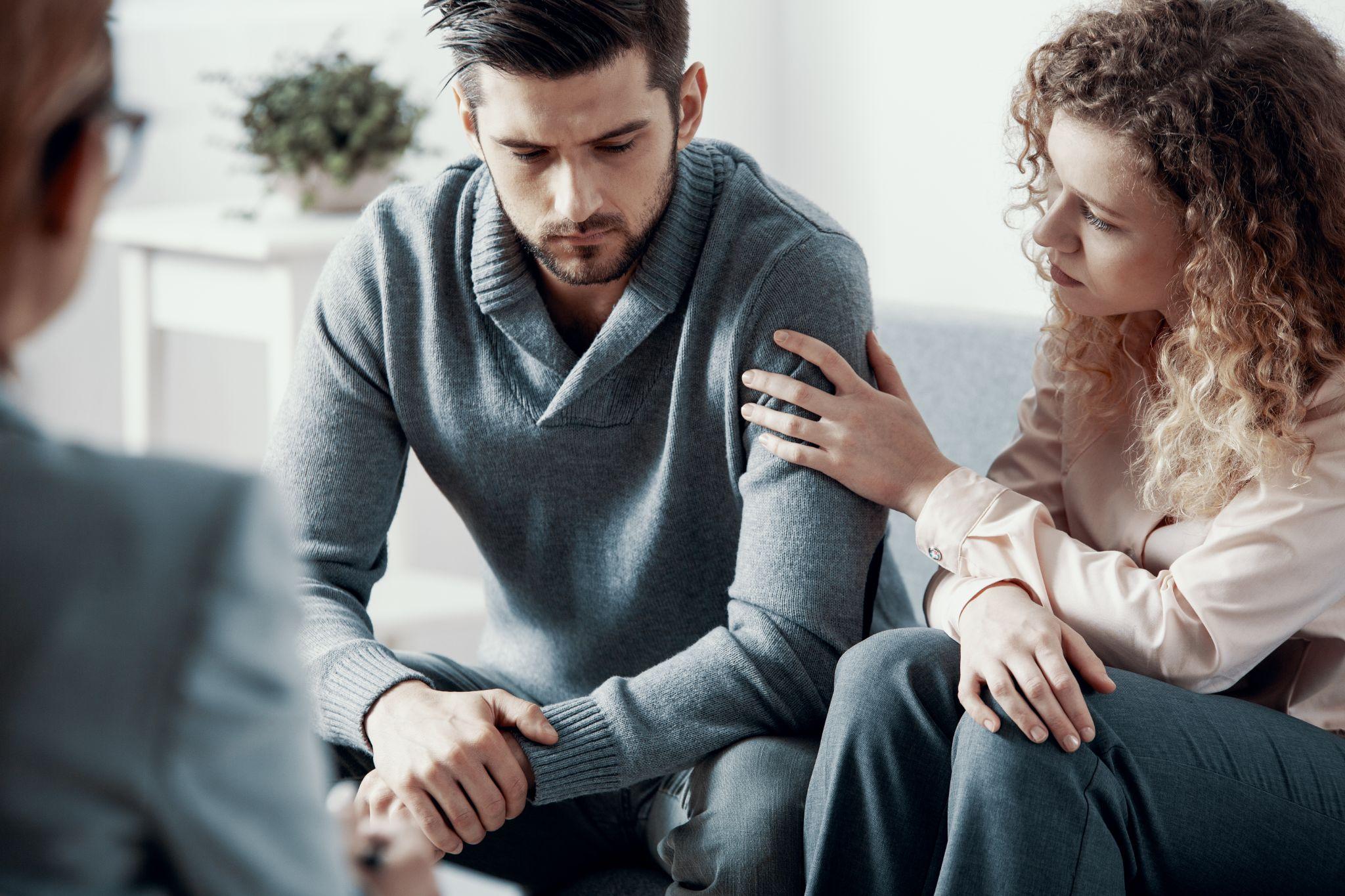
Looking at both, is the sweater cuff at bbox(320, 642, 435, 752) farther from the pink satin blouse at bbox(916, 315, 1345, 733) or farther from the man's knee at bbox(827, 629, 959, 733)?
the pink satin blouse at bbox(916, 315, 1345, 733)

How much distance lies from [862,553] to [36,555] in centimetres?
87

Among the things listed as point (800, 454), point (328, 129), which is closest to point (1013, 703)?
point (800, 454)

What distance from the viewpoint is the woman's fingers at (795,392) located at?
4.06 feet

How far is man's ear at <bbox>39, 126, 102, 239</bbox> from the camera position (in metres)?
0.55

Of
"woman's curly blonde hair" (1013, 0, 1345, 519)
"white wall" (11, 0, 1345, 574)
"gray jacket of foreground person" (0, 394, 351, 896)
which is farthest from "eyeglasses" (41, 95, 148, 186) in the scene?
"white wall" (11, 0, 1345, 574)

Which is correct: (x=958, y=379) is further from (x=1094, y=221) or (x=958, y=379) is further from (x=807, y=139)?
(x=807, y=139)

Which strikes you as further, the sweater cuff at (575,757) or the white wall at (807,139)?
the white wall at (807,139)

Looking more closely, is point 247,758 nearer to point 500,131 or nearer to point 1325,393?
point 500,131

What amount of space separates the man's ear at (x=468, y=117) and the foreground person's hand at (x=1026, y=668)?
650 mm

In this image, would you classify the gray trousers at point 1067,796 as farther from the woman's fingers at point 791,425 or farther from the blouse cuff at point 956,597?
the woman's fingers at point 791,425

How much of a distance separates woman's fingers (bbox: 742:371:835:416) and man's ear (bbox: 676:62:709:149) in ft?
0.89

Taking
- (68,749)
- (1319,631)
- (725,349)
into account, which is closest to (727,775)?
(725,349)

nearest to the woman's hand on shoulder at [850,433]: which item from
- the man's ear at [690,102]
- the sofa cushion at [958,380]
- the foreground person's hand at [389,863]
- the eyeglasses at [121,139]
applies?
the man's ear at [690,102]

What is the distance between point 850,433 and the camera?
1231 millimetres
